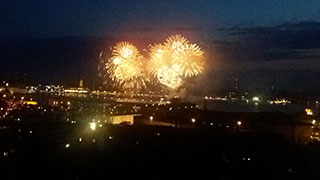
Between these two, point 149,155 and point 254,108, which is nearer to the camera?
point 149,155

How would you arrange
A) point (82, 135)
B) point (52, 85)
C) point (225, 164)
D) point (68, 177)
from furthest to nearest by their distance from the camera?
point (52, 85), point (82, 135), point (225, 164), point (68, 177)

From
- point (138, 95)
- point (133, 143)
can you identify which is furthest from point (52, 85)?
point (133, 143)

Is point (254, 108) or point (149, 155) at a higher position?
point (149, 155)

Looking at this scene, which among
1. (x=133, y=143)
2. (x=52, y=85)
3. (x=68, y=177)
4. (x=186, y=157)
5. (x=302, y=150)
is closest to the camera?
(x=68, y=177)

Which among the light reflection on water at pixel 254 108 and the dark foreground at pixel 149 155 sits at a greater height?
the dark foreground at pixel 149 155

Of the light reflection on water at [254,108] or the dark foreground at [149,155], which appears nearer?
the dark foreground at [149,155]

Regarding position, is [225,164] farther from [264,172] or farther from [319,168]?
[319,168]

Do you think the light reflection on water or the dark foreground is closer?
the dark foreground

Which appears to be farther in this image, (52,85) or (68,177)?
(52,85)
